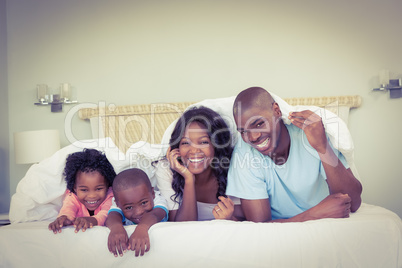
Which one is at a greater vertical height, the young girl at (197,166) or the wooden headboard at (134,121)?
the wooden headboard at (134,121)

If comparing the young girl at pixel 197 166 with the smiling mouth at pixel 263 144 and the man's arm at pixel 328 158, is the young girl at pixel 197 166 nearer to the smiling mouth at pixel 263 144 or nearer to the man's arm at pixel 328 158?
the smiling mouth at pixel 263 144

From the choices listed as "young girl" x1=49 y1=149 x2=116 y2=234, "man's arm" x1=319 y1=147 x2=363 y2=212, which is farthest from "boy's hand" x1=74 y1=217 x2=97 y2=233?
"man's arm" x1=319 y1=147 x2=363 y2=212

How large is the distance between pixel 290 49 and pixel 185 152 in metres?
2.01

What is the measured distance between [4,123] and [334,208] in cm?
333

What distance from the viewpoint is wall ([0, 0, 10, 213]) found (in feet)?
11.3

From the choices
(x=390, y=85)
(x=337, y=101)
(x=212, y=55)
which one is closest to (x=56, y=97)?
(x=212, y=55)

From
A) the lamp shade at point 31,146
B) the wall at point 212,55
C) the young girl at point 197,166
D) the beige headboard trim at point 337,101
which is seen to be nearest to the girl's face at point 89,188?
the young girl at point 197,166

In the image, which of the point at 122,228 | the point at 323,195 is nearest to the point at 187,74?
the point at 323,195

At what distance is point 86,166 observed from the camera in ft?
5.77

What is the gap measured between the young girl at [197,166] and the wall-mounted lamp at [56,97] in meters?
1.98

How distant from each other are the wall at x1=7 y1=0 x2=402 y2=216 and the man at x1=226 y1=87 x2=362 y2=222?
168cm

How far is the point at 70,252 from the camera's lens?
4.19ft

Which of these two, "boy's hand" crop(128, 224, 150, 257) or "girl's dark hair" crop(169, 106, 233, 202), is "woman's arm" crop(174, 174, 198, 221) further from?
"boy's hand" crop(128, 224, 150, 257)

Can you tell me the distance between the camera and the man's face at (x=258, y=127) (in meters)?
1.56
